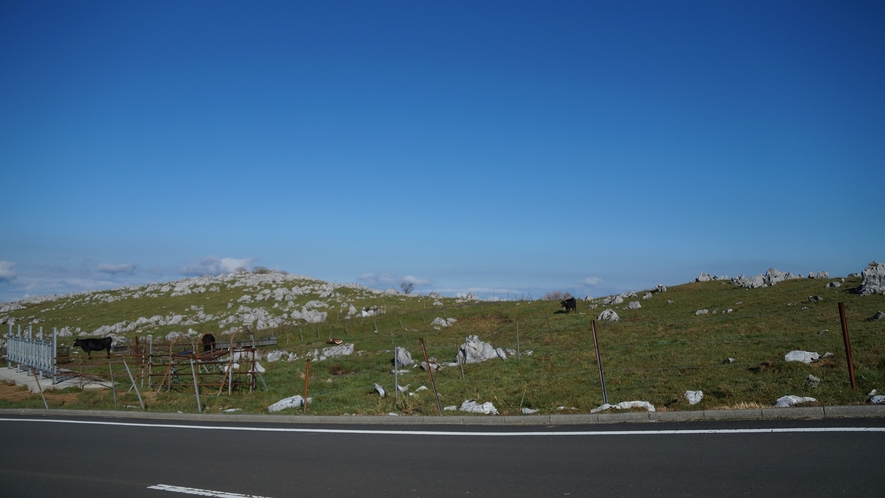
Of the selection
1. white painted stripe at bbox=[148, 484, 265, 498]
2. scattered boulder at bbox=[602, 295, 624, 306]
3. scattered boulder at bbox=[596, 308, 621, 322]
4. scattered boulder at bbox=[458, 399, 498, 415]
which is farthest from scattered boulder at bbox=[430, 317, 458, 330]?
white painted stripe at bbox=[148, 484, 265, 498]

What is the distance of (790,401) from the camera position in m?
11.5

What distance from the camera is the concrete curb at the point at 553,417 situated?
10.5m

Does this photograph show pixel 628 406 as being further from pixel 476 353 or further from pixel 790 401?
→ pixel 476 353

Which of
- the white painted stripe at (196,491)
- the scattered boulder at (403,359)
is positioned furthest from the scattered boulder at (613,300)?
the white painted stripe at (196,491)

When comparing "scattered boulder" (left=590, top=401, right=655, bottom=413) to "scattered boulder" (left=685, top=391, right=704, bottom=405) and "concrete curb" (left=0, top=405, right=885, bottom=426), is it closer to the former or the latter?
"concrete curb" (left=0, top=405, right=885, bottom=426)

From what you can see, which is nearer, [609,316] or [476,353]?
[476,353]

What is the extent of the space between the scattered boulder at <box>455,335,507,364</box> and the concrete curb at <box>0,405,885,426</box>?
11447 mm

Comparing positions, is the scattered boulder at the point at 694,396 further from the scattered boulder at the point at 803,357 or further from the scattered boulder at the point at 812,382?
the scattered boulder at the point at 803,357

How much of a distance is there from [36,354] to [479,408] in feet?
93.1

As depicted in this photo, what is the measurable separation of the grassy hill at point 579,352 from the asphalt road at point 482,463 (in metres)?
2.79

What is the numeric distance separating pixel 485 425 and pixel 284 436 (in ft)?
14.4

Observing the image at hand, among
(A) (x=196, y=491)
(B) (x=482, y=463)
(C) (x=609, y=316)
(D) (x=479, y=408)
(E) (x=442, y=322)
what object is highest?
(E) (x=442, y=322)

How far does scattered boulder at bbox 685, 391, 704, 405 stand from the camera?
1316cm


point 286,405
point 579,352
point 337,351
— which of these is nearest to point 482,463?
point 286,405
